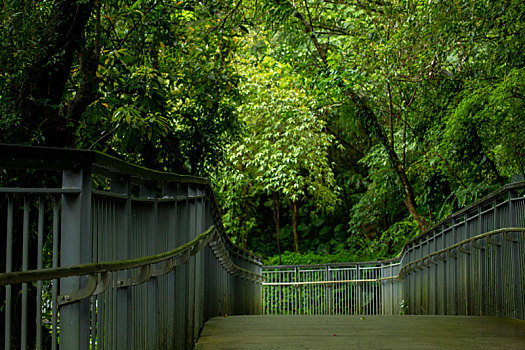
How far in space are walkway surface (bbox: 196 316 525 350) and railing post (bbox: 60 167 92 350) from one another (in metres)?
3.08

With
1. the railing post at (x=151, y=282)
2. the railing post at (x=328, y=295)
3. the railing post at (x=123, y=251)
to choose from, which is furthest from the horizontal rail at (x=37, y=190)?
the railing post at (x=328, y=295)

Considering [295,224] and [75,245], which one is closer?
[75,245]

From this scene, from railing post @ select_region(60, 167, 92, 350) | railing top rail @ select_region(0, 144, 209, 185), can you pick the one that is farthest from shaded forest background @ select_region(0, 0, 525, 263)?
railing post @ select_region(60, 167, 92, 350)

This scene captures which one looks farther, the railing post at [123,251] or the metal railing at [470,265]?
the metal railing at [470,265]

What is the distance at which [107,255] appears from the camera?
9.53 feet

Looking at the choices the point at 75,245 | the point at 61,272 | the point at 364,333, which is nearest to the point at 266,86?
the point at 364,333

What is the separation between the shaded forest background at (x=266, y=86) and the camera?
25.2 feet

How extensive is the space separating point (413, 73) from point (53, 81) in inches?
350

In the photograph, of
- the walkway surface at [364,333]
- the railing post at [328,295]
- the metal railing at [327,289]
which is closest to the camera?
the walkway surface at [364,333]

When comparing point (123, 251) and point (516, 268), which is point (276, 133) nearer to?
point (516, 268)

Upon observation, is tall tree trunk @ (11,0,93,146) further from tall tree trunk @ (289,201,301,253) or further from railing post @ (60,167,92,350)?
tall tree trunk @ (289,201,301,253)

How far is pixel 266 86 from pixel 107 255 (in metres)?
18.7

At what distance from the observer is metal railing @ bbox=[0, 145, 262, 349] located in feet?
7.13

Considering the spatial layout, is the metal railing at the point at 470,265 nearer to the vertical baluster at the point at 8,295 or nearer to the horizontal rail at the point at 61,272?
the horizontal rail at the point at 61,272
